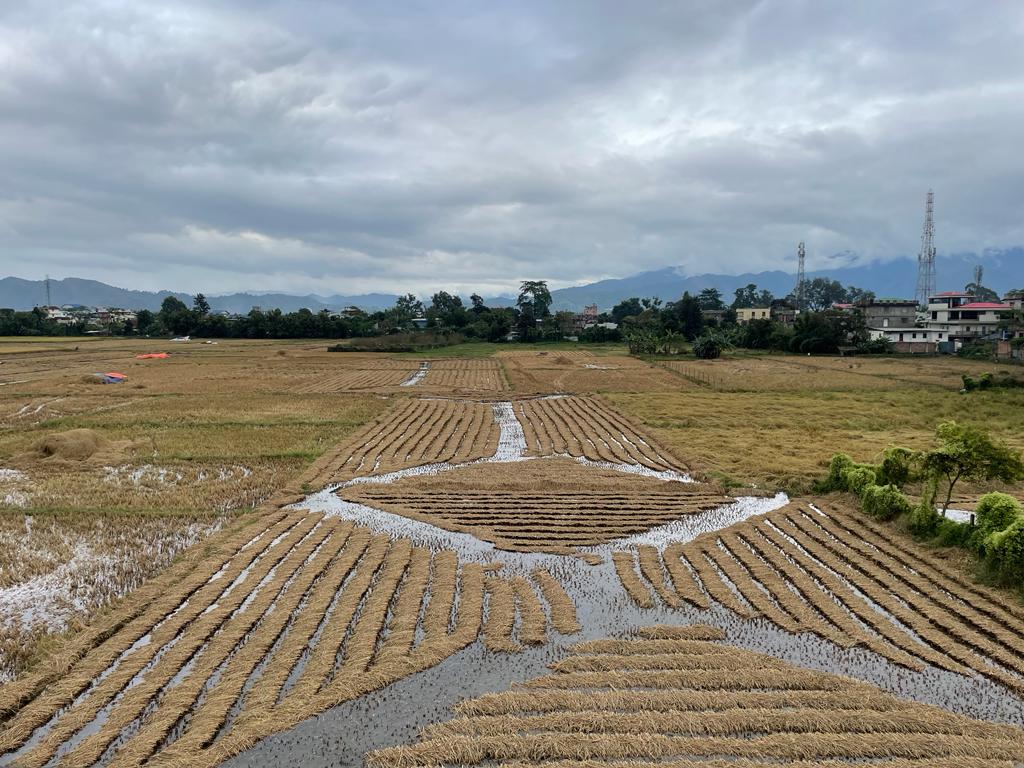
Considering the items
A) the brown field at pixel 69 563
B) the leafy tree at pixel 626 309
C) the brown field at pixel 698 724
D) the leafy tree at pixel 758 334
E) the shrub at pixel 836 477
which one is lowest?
the brown field at pixel 698 724

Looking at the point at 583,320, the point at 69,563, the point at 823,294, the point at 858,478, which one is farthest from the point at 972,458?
the point at 823,294

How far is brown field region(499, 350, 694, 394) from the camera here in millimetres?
35469

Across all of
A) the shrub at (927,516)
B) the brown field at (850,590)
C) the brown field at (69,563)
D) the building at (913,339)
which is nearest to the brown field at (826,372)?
the building at (913,339)

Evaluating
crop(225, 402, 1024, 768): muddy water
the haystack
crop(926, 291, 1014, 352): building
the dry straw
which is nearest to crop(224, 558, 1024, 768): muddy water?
Answer: crop(225, 402, 1024, 768): muddy water

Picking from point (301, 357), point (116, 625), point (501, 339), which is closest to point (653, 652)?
point (116, 625)

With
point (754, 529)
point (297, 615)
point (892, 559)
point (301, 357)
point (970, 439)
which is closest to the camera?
point (297, 615)

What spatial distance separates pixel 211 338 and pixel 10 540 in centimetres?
8028

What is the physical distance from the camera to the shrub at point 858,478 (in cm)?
1399

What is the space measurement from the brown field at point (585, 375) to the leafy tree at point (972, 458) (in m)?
22.2

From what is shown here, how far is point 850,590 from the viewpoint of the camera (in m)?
9.88

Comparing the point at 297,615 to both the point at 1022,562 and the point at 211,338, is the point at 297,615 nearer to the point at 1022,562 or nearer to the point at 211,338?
the point at 1022,562

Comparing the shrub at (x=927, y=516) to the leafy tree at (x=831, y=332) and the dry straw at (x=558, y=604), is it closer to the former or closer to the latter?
the dry straw at (x=558, y=604)

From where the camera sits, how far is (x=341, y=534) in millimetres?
12172

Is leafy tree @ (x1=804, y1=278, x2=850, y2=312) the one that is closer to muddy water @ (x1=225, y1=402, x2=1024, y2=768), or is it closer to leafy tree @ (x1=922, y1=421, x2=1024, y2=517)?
leafy tree @ (x1=922, y1=421, x2=1024, y2=517)
